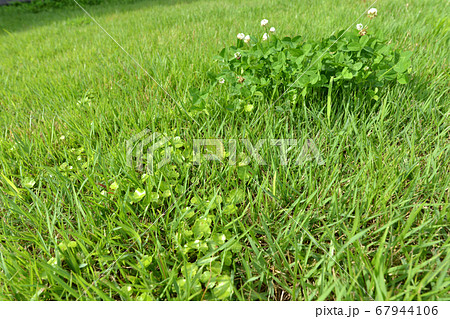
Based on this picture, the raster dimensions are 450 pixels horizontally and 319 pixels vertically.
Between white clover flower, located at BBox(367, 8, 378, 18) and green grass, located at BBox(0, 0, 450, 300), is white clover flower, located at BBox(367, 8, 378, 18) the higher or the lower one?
the higher one

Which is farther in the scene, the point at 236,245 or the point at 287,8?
the point at 287,8

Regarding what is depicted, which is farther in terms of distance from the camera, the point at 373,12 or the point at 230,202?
the point at 373,12

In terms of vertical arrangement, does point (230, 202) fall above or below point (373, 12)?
below

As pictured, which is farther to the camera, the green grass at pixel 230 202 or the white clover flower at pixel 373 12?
the white clover flower at pixel 373 12

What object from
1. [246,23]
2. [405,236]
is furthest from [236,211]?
[246,23]

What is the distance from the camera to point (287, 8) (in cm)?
392

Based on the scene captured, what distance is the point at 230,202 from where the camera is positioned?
1072 millimetres

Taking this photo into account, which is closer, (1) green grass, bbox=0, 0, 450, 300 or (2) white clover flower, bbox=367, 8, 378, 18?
(1) green grass, bbox=0, 0, 450, 300

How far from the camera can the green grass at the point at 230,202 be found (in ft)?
2.68

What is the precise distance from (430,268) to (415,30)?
249 centimetres

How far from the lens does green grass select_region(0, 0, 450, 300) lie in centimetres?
82
